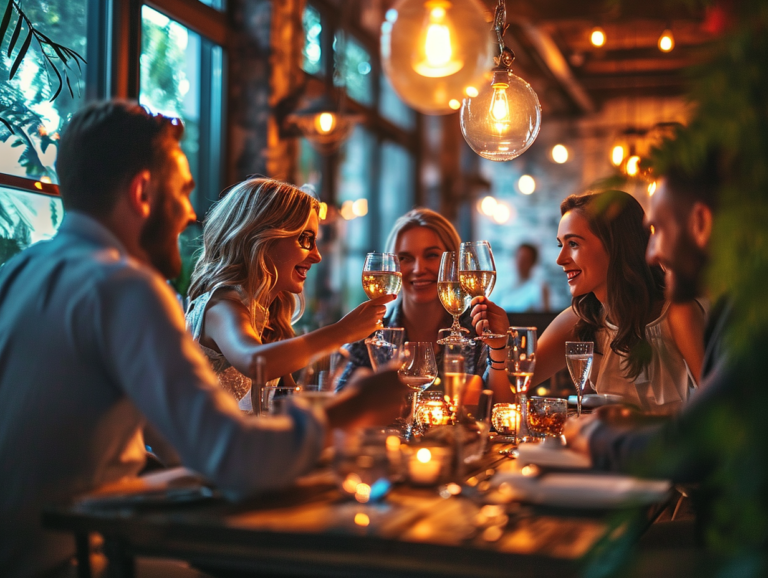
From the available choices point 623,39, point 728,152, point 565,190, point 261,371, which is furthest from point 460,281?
point 565,190

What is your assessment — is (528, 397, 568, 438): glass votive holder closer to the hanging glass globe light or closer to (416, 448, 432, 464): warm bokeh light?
(416, 448, 432, 464): warm bokeh light

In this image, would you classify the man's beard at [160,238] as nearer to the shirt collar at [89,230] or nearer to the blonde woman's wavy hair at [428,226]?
the shirt collar at [89,230]

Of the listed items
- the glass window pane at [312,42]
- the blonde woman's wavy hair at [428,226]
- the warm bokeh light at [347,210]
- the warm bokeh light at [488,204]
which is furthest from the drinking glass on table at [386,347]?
the warm bokeh light at [488,204]

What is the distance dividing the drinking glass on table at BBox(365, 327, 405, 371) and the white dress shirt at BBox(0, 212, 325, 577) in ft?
2.20

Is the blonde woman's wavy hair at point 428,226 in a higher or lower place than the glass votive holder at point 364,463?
higher

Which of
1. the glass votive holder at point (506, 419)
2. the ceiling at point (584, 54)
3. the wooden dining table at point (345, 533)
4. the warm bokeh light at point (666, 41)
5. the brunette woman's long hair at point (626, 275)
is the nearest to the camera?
the wooden dining table at point (345, 533)

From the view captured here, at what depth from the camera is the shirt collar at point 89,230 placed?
1293mm

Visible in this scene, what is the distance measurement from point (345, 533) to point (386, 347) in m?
0.91

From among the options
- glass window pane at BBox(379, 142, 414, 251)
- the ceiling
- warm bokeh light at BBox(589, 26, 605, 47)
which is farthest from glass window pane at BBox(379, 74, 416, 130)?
warm bokeh light at BBox(589, 26, 605, 47)

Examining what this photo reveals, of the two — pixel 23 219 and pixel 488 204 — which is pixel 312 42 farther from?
pixel 23 219

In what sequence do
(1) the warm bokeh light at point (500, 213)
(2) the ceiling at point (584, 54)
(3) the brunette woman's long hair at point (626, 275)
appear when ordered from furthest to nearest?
(1) the warm bokeh light at point (500, 213)
(2) the ceiling at point (584, 54)
(3) the brunette woman's long hair at point (626, 275)

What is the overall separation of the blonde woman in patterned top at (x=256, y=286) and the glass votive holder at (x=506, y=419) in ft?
1.42

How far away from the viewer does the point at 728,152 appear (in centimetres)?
90

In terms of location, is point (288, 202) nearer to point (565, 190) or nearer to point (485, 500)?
point (485, 500)
